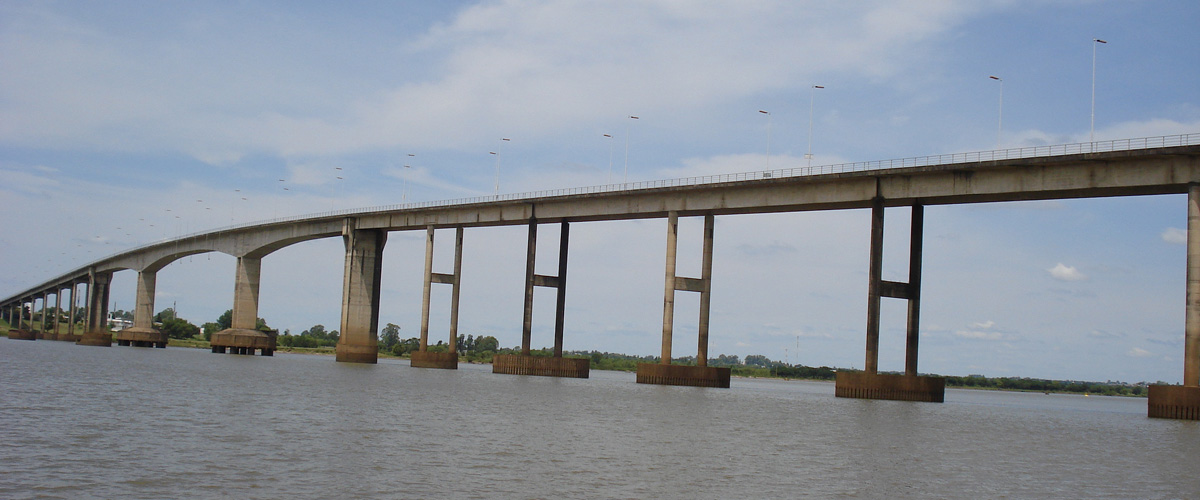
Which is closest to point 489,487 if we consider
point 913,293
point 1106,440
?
point 1106,440

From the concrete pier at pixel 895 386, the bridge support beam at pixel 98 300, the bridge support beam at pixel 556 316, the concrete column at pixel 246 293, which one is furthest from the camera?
the bridge support beam at pixel 98 300

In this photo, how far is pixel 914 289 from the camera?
2493 inches

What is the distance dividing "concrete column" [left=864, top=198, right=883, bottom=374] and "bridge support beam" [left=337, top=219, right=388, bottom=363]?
197ft

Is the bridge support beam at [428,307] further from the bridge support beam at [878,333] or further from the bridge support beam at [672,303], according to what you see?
the bridge support beam at [878,333]

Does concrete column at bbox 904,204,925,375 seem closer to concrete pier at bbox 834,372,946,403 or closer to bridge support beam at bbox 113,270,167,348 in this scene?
concrete pier at bbox 834,372,946,403

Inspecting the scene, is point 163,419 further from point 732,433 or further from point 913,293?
point 913,293

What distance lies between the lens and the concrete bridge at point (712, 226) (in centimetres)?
5144

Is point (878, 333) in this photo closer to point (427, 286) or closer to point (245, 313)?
point (427, 286)

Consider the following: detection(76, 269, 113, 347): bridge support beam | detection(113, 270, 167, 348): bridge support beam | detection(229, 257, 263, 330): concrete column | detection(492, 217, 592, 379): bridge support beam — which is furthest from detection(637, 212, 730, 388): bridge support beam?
detection(76, 269, 113, 347): bridge support beam

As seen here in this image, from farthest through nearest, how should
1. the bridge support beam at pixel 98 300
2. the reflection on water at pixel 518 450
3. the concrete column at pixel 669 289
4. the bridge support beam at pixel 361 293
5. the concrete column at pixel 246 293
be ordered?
the bridge support beam at pixel 98 300 → the concrete column at pixel 246 293 → the bridge support beam at pixel 361 293 → the concrete column at pixel 669 289 → the reflection on water at pixel 518 450

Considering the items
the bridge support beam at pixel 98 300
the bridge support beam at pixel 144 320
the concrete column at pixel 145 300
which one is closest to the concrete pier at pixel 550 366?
the bridge support beam at pixel 144 320

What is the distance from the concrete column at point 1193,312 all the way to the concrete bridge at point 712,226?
5 centimetres

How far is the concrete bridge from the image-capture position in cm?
5144

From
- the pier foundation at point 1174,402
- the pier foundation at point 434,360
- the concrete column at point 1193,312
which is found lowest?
the pier foundation at point 434,360
